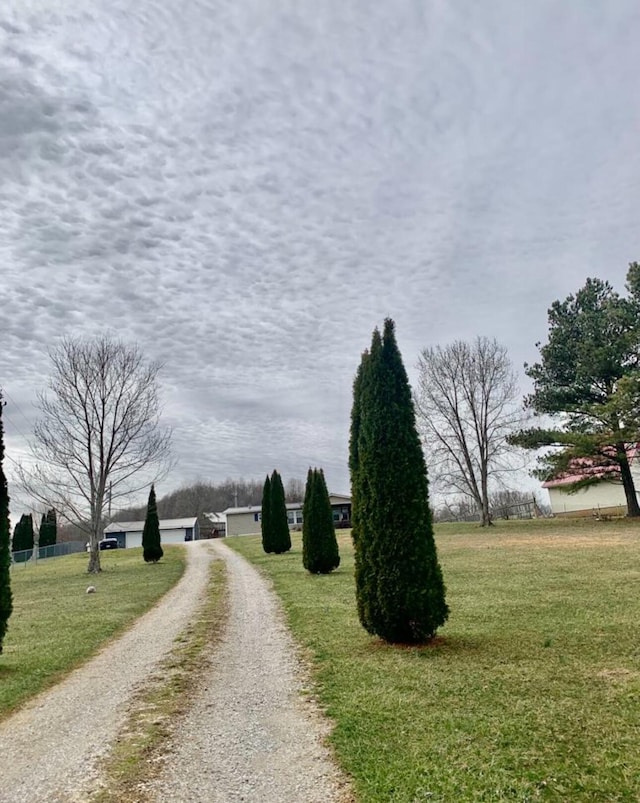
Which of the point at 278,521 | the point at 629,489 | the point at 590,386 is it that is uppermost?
the point at 590,386

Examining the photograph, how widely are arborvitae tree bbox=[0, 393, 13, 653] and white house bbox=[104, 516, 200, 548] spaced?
55392mm

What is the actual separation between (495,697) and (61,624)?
876 cm

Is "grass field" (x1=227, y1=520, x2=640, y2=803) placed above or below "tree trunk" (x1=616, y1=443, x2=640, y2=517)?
below

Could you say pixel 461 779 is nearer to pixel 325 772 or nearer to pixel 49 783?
pixel 325 772

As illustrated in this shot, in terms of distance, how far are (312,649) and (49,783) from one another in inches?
150

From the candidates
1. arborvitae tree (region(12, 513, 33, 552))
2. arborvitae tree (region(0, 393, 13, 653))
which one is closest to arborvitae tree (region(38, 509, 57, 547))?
arborvitae tree (region(12, 513, 33, 552))

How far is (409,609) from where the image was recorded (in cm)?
632

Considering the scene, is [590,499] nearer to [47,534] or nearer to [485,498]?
[485,498]

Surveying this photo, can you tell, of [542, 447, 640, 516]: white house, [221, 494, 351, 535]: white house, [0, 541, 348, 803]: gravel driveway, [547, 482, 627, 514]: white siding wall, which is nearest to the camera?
[0, 541, 348, 803]: gravel driveway

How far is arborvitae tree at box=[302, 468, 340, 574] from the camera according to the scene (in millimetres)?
15727

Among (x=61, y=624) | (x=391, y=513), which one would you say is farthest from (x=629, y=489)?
(x=61, y=624)

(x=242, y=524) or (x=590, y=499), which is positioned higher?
(x=242, y=524)

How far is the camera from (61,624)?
10258 millimetres

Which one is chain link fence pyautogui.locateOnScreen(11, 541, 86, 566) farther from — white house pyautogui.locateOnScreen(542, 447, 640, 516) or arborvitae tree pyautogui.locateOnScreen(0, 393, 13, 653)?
white house pyautogui.locateOnScreen(542, 447, 640, 516)
